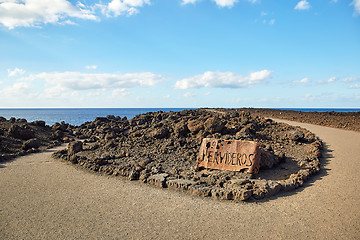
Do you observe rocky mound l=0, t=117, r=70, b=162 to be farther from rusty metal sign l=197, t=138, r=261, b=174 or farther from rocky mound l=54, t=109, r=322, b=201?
rusty metal sign l=197, t=138, r=261, b=174

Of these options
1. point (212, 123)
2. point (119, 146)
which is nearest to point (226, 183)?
point (212, 123)

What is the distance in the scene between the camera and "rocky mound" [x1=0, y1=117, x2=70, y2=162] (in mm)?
12106

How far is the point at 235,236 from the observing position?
4434 millimetres

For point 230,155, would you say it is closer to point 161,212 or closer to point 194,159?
point 194,159

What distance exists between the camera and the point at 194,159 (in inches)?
365

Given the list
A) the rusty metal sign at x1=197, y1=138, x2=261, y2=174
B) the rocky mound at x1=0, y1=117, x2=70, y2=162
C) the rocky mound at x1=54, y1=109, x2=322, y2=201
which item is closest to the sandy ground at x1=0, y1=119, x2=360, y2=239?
the rocky mound at x1=54, y1=109, x2=322, y2=201

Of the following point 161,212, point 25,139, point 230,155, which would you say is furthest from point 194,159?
point 25,139

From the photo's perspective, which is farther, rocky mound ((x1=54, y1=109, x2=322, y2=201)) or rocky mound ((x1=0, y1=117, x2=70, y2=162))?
rocky mound ((x1=0, y1=117, x2=70, y2=162))

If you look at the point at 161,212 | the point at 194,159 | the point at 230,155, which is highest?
the point at 230,155

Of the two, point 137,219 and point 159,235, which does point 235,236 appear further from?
point 137,219

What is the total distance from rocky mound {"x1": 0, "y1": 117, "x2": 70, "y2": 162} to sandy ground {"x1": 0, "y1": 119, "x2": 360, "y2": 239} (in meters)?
5.09

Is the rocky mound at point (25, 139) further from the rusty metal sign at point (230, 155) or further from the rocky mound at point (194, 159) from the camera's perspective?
the rusty metal sign at point (230, 155)

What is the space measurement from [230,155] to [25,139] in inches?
535

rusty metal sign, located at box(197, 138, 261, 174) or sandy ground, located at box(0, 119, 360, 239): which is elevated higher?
rusty metal sign, located at box(197, 138, 261, 174)
